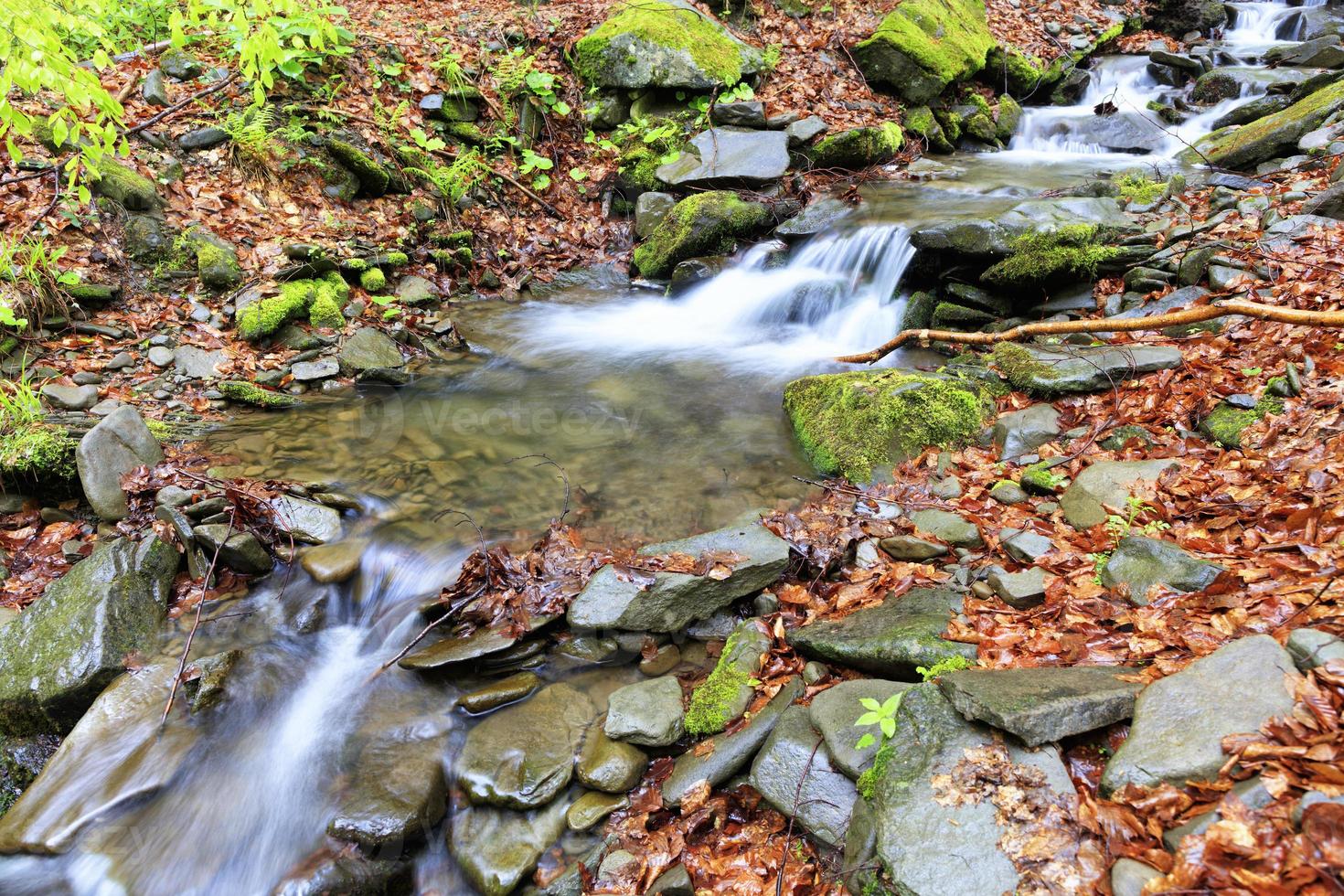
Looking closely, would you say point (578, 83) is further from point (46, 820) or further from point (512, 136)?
point (46, 820)

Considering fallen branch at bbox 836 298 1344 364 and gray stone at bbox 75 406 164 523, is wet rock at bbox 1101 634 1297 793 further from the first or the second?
gray stone at bbox 75 406 164 523

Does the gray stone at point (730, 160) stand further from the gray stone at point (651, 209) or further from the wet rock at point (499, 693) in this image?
the wet rock at point (499, 693)

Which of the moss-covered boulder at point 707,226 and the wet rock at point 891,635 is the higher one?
the moss-covered boulder at point 707,226

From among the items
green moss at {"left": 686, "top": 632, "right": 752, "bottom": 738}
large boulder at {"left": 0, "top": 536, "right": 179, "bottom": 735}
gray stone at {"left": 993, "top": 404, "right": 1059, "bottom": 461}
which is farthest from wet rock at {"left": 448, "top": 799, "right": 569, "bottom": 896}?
gray stone at {"left": 993, "top": 404, "right": 1059, "bottom": 461}

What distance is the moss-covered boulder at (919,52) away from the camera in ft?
35.8

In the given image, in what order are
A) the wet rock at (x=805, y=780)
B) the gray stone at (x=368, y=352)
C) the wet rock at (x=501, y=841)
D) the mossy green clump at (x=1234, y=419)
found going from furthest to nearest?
the gray stone at (x=368, y=352) < the mossy green clump at (x=1234, y=419) < the wet rock at (x=501, y=841) < the wet rock at (x=805, y=780)

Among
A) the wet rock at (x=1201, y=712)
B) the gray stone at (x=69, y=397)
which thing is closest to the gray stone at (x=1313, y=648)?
the wet rock at (x=1201, y=712)

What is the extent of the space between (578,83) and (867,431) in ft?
28.0

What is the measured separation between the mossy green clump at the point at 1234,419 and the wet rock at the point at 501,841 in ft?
13.6

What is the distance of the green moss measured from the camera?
3.38 meters

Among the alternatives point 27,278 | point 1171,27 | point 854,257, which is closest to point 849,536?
point 854,257

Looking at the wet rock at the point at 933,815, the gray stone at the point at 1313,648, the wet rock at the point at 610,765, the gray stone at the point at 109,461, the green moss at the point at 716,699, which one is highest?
the gray stone at the point at 109,461

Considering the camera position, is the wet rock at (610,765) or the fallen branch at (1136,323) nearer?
the wet rock at (610,765)

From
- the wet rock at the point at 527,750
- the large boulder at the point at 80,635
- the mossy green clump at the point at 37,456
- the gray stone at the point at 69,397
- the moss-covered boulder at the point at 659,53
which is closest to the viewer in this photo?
the wet rock at the point at 527,750
